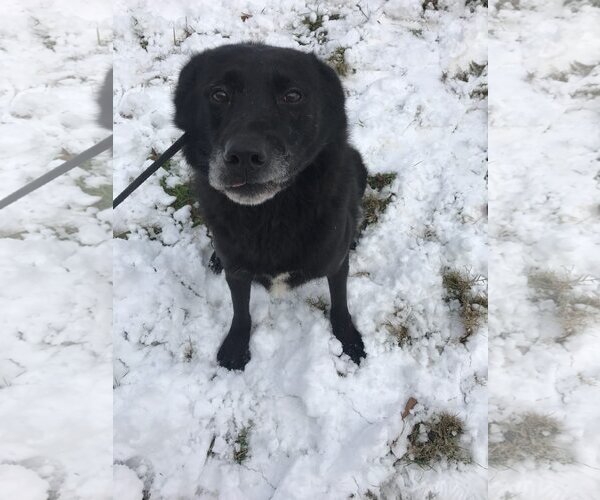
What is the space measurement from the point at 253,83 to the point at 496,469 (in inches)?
80.2

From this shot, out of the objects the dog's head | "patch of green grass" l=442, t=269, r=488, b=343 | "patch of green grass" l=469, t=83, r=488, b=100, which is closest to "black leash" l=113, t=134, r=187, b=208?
the dog's head

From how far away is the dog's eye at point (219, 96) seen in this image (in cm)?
183

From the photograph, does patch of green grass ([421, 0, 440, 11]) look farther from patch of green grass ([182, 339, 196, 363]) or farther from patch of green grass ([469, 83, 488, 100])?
patch of green grass ([182, 339, 196, 363])

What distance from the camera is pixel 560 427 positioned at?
1944mm

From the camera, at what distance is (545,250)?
2350 mm

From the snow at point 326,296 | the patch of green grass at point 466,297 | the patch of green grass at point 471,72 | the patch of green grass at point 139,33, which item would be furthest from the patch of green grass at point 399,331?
the patch of green grass at point 139,33

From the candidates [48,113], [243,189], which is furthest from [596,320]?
Answer: [48,113]

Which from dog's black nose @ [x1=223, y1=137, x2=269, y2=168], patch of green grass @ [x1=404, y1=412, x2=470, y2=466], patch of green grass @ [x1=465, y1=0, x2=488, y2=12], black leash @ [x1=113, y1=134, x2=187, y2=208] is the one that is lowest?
patch of green grass @ [x1=404, y1=412, x2=470, y2=466]

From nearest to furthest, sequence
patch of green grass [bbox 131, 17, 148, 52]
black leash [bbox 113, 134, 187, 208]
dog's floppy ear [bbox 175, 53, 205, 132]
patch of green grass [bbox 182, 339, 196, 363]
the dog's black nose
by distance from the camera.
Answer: the dog's black nose → black leash [bbox 113, 134, 187, 208] → dog's floppy ear [bbox 175, 53, 205, 132] → patch of green grass [bbox 182, 339, 196, 363] → patch of green grass [bbox 131, 17, 148, 52]

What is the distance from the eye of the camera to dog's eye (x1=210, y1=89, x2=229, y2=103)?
1833mm

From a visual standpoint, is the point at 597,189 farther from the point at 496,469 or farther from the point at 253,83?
the point at 253,83

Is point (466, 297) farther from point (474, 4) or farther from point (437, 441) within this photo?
point (474, 4)

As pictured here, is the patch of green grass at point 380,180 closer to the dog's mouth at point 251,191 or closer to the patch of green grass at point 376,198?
the patch of green grass at point 376,198

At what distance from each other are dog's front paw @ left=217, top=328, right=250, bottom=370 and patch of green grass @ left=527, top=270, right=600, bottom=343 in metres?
1.60
